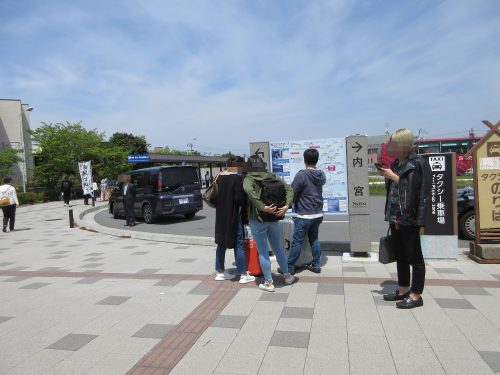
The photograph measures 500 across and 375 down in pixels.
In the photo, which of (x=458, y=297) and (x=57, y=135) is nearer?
(x=458, y=297)

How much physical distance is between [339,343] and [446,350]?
81 centimetres

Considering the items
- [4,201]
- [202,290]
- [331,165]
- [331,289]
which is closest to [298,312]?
[331,289]

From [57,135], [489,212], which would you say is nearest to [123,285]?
[489,212]

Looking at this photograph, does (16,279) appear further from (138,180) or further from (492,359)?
(138,180)

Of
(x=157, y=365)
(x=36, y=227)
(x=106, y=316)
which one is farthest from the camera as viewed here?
(x=36, y=227)

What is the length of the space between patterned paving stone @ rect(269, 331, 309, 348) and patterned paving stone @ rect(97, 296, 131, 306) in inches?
81.4

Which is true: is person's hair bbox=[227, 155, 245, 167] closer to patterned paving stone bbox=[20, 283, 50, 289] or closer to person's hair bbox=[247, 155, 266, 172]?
person's hair bbox=[247, 155, 266, 172]

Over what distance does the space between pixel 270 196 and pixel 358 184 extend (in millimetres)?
1987

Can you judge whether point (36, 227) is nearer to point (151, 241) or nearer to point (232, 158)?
point (151, 241)

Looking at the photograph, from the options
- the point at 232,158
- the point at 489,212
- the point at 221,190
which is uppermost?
the point at 232,158

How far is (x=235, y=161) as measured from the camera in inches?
202

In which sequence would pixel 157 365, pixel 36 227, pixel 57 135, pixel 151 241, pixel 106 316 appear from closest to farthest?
pixel 157 365
pixel 106 316
pixel 151 241
pixel 36 227
pixel 57 135

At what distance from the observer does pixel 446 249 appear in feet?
19.2

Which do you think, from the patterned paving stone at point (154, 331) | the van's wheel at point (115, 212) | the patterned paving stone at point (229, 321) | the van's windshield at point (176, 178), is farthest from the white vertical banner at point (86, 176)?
the patterned paving stone at point (229, 321)
